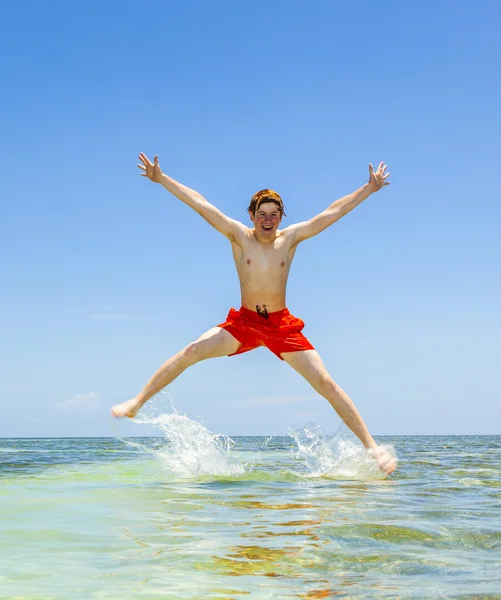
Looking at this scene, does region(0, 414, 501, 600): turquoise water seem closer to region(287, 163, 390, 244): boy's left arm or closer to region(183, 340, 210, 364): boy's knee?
region(183, 340, 210, 364): boy's knee

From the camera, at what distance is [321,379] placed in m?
6.70

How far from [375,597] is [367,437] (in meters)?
4.25

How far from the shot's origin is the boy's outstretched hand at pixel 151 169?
268 inches

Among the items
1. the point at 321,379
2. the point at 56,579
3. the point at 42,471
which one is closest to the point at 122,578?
the point at 56,579

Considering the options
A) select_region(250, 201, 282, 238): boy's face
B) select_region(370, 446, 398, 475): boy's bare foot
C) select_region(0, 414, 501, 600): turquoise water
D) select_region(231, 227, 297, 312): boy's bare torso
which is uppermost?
select_region(250, 201, 282, 238): boy's face

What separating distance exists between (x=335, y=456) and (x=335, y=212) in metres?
3.02

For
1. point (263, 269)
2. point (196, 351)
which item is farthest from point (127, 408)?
point (263, 269)

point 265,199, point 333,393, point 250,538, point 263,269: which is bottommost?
point 250,538

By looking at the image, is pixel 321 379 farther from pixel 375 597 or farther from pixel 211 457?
pixel 375 597

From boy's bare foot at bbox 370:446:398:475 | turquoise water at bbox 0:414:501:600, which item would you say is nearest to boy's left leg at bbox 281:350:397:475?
boy's bare foot at bbox 370:446:398:475

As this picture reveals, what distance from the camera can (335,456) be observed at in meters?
8.33

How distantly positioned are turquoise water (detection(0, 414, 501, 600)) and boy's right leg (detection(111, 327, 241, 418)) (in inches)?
28.6

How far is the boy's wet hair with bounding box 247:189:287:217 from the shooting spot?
6797mm

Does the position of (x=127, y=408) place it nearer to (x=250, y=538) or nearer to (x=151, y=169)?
(x=151, y=169)
